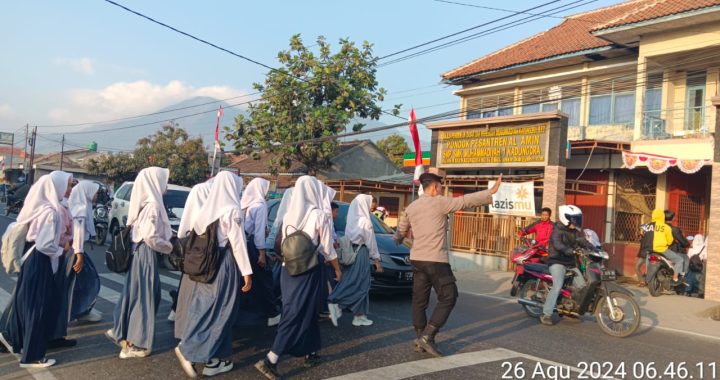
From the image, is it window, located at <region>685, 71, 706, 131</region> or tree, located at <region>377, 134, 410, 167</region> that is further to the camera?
tree, located at <region>377, 134, 410, 167</region>

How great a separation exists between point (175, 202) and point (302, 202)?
9.10 metres

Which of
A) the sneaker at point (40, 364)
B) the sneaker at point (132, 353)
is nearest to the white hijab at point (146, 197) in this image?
the sneaker at point (132, 353)

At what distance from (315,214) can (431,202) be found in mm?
1251

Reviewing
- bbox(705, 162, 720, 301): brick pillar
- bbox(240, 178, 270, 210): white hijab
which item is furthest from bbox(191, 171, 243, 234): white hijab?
bbox(705, 162, 720, 301): brick pillar

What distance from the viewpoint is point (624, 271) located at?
582 inches

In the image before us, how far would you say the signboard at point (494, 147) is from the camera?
14.6 meters

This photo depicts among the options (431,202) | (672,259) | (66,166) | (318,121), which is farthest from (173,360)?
(66,166)

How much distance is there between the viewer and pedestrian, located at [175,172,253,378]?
4.78m

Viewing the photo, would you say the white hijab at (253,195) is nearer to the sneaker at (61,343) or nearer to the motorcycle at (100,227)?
the sneaker at (61,343)

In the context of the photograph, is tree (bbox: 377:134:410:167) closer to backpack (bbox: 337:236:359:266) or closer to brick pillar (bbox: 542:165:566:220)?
brick pillar (bbox: 542:165:566:220)

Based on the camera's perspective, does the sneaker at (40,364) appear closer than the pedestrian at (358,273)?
Yes

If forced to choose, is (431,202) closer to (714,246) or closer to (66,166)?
(714,246)

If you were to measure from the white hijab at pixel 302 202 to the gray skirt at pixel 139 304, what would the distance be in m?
1.37

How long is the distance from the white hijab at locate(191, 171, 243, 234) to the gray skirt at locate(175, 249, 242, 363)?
11.7 inches
